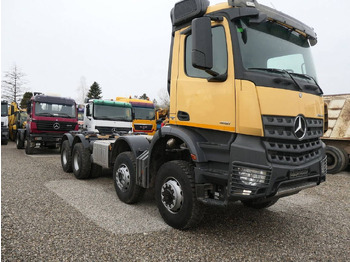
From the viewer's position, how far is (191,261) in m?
2.85

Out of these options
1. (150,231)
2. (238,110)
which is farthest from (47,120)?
(238,110)

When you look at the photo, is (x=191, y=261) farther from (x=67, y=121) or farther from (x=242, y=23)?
(x=67, y=121)

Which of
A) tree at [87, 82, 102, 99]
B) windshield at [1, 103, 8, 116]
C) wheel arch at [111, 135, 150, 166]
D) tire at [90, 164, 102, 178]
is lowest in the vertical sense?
tire at [90, 164, 102, 178]

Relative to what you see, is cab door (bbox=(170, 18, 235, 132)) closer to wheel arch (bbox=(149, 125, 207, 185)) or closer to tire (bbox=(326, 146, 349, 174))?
wheel arch (bbox=(149, 125, 207, 185))

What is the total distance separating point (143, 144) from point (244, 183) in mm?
2262

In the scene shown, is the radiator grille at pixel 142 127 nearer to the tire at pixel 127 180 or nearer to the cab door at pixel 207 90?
the tire at pixel 127 180

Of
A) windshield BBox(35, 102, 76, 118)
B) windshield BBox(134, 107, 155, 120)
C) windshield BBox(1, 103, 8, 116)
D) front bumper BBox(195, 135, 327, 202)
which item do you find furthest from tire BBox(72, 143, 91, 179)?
windshield BBox(1, 103, 8, 116)

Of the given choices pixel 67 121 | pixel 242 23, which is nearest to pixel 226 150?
pixel 242 23

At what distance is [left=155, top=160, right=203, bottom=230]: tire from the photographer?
11.0 ft

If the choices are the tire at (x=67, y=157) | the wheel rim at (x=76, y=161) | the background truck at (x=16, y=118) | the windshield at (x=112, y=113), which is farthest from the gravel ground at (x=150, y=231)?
the background truck at (x=16, y=118)

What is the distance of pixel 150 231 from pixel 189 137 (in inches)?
55.6

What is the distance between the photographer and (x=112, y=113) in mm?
9461

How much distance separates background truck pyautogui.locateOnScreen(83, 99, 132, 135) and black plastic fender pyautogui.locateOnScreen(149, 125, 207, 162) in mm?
5756

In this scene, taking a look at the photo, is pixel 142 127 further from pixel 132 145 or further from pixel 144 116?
pixel 132 145
